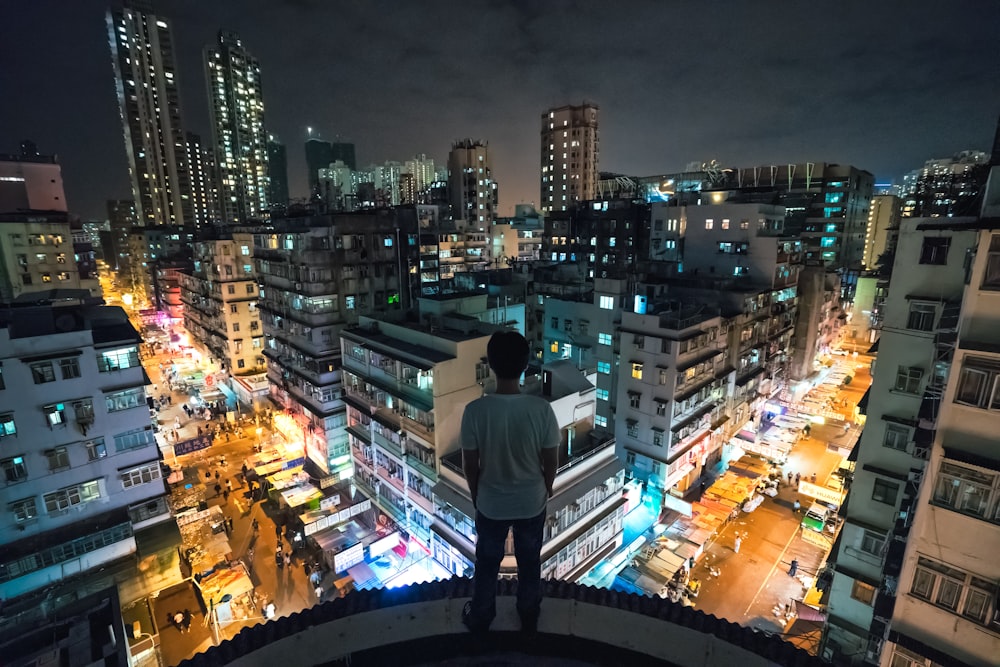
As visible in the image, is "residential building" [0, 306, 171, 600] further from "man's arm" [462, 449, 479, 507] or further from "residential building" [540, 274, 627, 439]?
"residential building" [540, 274, 627, 439]

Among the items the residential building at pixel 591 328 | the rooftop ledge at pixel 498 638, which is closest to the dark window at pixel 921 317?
the rooftop ledge at pixel 498 638

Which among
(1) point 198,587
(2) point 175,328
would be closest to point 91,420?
(1) point 198,587

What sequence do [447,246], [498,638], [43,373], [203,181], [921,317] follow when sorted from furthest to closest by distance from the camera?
[203,181] < [447,246] < [43,373] < [921,317] < [498,638]

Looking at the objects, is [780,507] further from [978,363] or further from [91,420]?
[91,420]

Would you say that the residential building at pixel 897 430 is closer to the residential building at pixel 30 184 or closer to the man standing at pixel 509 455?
the man standing at pixel 509 455

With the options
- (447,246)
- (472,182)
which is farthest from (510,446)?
(472,182)

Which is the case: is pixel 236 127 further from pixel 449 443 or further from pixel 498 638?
pixel 498 638
